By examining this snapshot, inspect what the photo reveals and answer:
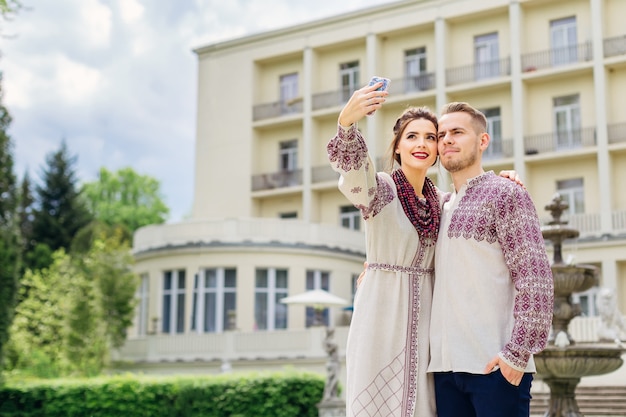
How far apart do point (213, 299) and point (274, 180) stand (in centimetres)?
969

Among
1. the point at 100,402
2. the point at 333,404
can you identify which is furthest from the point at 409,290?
the point at 100,402

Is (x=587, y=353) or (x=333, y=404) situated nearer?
(x=587, y=353)

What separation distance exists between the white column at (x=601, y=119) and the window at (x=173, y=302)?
14619 mm

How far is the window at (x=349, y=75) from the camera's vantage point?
119 feet

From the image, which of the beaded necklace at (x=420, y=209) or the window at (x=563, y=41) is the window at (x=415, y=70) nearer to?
the window at (x=563, y=41)

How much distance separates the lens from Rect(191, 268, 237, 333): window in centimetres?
2792

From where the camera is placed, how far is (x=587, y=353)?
10570 mm

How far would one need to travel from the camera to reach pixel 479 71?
33469 mm

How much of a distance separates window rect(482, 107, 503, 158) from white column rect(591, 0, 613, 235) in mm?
3781

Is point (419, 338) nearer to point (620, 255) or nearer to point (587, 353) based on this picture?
point (587, 353)

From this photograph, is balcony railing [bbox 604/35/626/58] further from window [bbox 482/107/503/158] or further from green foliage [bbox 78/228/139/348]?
green foliage [bbox 78/228/139/348]

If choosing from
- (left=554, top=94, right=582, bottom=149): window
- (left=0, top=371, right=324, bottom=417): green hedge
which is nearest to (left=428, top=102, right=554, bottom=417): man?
(left=0, top=371, right=324, bottom=417): green hedge

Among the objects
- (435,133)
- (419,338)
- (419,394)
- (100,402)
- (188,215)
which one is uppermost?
(188,215)

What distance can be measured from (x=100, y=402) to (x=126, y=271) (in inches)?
497
